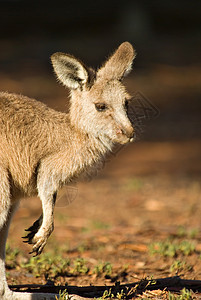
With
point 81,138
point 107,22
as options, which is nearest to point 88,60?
point 107,22

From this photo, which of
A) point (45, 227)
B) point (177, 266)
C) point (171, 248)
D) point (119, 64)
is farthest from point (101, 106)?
point (171, 248)

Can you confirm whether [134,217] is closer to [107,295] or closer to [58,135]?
[58,135]

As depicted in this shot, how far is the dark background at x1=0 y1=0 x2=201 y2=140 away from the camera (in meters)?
14.7

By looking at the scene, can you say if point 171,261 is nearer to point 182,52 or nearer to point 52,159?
point 52,159

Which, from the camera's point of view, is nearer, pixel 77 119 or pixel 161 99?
pixel 77 119

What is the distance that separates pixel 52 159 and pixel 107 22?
19904 millimetres

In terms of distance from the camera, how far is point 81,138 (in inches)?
165

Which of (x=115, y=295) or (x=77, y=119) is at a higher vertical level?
(x=77, y=119)

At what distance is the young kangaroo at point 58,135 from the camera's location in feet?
12.8

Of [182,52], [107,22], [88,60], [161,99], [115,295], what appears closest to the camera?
[115,295]

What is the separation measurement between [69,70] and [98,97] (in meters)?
0.30

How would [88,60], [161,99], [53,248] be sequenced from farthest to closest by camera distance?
[88,60]
[161,99]
[53,248]

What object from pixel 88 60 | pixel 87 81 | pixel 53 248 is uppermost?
pixel 88 60

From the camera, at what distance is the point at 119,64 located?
4.33 metres
